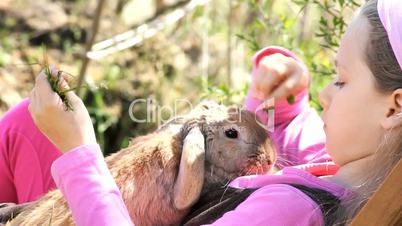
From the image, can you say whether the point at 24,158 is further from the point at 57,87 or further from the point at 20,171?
the point at 57,87

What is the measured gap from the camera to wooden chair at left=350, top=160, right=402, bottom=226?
5.04ft

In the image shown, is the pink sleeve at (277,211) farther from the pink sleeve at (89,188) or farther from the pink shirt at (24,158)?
the pink shirt at (24,158)

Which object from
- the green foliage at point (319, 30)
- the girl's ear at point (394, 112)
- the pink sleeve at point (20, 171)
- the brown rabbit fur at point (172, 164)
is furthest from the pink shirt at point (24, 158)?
the girl's ear at point (394, 112)

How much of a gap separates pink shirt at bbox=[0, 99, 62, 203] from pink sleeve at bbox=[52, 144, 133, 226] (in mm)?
761

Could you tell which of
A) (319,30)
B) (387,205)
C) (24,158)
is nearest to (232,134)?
(387,205)

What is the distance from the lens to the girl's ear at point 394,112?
1.78 m

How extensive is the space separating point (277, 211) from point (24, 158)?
1153mm

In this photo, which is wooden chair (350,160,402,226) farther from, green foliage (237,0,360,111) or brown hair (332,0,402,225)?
green foliage (237,0,360,111)

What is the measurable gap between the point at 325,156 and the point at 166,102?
2778 millimetres

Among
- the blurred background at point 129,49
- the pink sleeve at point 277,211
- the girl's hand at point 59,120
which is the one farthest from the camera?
the blurred background at point 129,49

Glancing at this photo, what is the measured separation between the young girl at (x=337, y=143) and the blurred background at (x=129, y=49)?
2.50 m

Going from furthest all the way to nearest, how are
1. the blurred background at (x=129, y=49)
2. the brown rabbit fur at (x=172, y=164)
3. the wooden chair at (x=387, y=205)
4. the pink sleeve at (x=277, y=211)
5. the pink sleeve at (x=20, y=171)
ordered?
the blurred background at (x=129, y=49), the pink sleeve at (x=20, y=171), the brown rabbit fur at (x=172, y=164), the pink sleeve at (x=277, y=211), the wooden chair at (x=387, y=205)

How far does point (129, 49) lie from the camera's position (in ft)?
17.1

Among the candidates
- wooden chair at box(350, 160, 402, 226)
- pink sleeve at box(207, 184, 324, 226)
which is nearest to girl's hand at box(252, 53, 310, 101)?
pink sleeve at box(207, 184, 324, 226)
